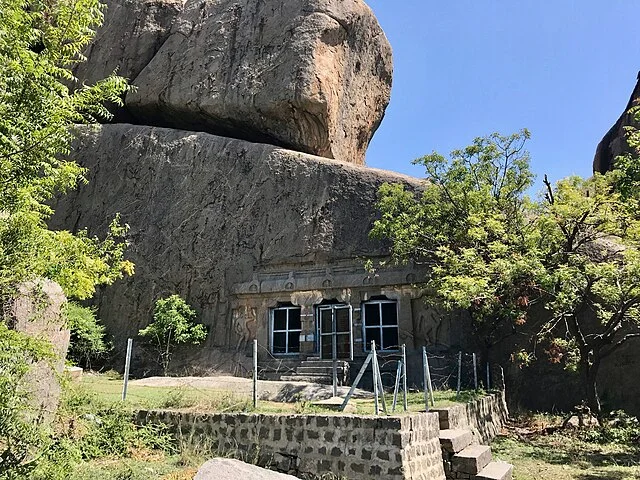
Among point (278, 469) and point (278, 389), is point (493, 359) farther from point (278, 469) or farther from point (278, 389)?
point (278, 469)

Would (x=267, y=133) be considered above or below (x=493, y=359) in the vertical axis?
above

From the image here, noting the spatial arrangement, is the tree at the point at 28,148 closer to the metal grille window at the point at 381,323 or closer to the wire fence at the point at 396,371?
the wire fence at the point at 396,371

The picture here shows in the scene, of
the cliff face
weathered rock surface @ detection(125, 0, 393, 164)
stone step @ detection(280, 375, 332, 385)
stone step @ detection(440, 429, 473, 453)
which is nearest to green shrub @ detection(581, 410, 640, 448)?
stone step @ detection(440, 429, 473, 453)

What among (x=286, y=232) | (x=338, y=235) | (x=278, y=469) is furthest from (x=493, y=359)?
(x=278, y=469)

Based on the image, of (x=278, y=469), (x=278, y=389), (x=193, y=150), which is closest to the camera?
(x=278, y=469)

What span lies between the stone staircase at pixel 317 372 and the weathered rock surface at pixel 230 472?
9.00 m

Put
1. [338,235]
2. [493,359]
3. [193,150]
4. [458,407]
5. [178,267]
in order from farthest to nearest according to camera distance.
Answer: [193,150] → [178,267] → [338,235] → [493,359] → [458,407]

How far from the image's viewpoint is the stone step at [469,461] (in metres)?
7.79

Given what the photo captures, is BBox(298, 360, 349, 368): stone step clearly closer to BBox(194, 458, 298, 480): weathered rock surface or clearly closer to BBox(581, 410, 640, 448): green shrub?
BBox(581, 410, 640, 448): green shrub

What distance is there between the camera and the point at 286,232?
17312 mm

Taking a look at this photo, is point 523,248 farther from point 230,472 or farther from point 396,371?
point 230,472

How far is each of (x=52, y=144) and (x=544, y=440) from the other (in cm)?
1064

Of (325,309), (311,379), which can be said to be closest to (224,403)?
(311,379)

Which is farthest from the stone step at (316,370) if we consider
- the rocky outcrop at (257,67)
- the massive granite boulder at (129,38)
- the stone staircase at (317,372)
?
the massive granite boulder at (129,38)
